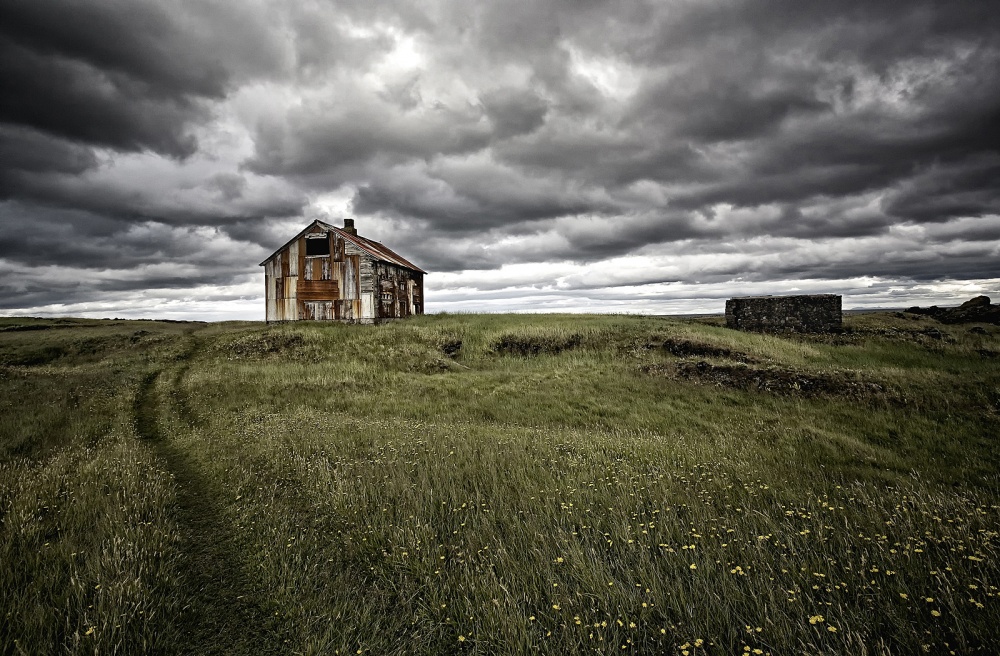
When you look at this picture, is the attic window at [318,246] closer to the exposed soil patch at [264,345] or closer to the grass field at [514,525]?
the exposed soil patch at [264,345]

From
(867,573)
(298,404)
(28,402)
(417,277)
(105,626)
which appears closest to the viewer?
(105,626)

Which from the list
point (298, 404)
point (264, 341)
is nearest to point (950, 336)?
point (298, 404)

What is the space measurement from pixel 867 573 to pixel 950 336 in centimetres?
3135

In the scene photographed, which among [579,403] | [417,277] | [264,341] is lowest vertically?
[579,403]

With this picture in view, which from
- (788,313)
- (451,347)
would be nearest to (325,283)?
(451,347)

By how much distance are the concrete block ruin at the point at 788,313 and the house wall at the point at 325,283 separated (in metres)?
28.0

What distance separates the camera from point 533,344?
25.3 meters

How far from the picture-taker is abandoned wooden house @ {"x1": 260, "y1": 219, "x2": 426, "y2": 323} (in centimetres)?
3216

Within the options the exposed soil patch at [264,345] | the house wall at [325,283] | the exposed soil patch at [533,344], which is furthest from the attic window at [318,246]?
the exposed soil patch at [533,344]

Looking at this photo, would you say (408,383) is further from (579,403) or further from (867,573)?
(867,573)

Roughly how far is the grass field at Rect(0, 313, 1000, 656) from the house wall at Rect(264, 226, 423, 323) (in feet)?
62.8

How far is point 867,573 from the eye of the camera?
3.70 m

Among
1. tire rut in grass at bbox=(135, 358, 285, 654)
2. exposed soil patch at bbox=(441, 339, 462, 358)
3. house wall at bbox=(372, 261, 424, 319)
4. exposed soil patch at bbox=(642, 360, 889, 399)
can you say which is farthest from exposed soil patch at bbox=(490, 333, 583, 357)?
tire rut in grass at bbox=(135, 358, 285, 654)

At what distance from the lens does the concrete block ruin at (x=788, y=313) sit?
28.1 metres
